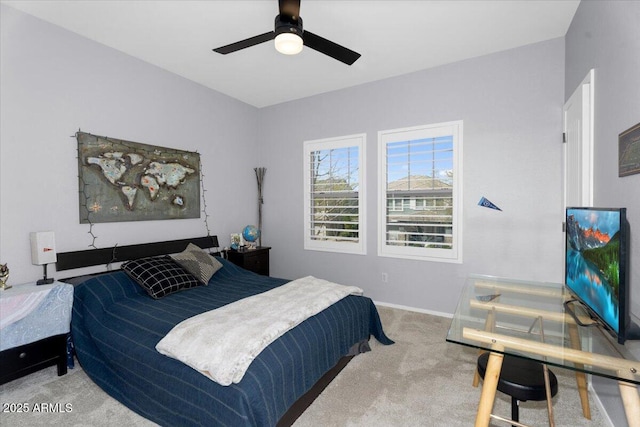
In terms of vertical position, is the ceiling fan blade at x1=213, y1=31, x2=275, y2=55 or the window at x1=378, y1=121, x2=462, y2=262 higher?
the ceiling fan blade at x1=213, y1=31, x2=275, y2=55

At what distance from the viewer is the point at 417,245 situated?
379 centimetres

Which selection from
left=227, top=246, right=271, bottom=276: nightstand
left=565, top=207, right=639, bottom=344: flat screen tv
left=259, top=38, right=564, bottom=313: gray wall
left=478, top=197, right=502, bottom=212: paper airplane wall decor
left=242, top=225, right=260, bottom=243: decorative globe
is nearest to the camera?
left=565, top=207, right=639, bottom=344: flat screen tv

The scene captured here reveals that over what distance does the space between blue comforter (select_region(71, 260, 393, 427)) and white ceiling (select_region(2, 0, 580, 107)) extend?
2.25 meters

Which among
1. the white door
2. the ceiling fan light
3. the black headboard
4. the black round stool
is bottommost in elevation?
the black round stool

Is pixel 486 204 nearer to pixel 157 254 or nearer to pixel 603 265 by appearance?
pixel 603 265

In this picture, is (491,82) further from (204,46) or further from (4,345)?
(4,345)

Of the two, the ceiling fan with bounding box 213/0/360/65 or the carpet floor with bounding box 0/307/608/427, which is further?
the ceiling fan with bounding box 213/0/360/65

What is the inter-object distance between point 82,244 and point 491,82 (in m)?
4.47

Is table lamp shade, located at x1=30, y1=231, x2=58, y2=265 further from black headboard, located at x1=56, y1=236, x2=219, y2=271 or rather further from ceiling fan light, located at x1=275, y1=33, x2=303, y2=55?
ceiling fan light, located at x1=275, y1=33, x2=303, y2=55

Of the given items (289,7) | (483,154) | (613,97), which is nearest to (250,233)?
A: (289,7)

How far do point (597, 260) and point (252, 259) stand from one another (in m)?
3.61

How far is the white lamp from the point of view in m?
2.50

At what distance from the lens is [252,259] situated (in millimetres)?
4277

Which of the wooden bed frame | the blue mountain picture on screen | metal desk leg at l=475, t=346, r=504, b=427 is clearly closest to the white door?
the blue mountain picture on screen
